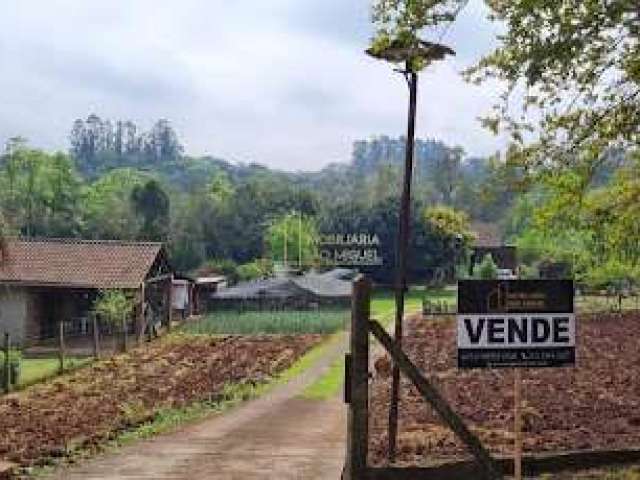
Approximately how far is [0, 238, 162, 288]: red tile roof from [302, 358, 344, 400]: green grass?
18.4 meters

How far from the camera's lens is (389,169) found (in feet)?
456

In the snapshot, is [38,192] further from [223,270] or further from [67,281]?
[67,281]

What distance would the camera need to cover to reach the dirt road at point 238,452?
12.1 m

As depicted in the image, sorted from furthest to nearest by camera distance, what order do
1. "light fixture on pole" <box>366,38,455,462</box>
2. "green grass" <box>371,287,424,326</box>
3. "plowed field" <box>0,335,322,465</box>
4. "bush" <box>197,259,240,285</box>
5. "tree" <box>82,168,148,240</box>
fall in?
"tree" <box>82,168,148,240</box>, "bush" <box>197,259,240,285</box>, "green grass" <box>371,287,424,326</box>, "plowed field" <box>0,335,322,465</box>, "light fixture on pole" <box>366,38,455,462</box>

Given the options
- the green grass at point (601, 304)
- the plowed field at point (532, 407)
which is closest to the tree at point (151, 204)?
the green grass at point (601, 304)

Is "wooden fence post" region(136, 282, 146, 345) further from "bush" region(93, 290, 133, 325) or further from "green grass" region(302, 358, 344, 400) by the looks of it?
"green grass" region(302, 358, 344, 400)

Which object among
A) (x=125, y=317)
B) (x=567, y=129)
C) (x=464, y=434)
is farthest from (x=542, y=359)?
(x=125, y=317)

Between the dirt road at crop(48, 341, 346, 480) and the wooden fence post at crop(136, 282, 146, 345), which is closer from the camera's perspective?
the dirt road at crop(48, 341, 346, 480)

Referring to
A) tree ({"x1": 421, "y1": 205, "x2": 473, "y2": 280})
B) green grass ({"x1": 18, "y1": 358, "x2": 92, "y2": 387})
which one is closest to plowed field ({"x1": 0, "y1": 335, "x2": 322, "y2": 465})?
green grass ({"x1": 18, "y1": 358, "x2": 92, "y2": 387})

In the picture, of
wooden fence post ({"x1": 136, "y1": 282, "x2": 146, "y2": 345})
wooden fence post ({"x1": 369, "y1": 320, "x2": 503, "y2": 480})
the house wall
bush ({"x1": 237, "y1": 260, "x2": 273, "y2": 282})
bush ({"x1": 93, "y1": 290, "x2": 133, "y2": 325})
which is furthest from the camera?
bush ({"x1": 237, "y1": 260, "x2": 273, "y2": 282})

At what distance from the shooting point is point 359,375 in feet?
31.7

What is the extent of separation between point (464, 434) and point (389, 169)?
130 metres

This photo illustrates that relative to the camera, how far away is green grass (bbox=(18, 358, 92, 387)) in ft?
100

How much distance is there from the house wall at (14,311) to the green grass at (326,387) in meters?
19.2
